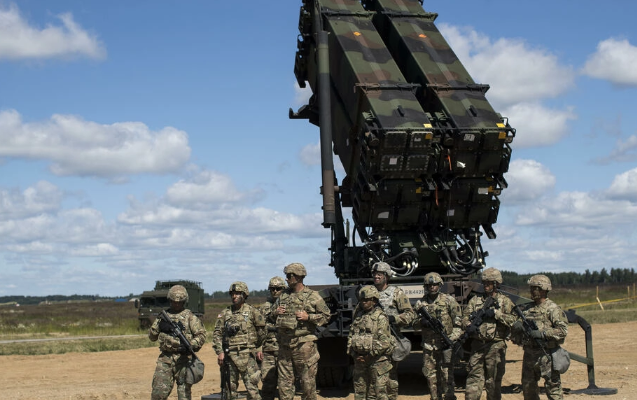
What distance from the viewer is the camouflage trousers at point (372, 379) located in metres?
7.58

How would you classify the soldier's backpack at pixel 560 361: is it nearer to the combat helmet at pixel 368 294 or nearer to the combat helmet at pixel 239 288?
the combat helmet at pixel 368 294

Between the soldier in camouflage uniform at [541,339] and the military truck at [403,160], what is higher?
the military truck at [403,160]

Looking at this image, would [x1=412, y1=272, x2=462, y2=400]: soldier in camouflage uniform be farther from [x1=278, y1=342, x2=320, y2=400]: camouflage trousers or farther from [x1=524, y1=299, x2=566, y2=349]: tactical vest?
[x1=278, y1=342, x2=320, y2=400]: camouflage trousers

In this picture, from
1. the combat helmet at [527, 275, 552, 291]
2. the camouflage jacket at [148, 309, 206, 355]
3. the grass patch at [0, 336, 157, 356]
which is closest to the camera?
the combat helmet at [527, 275, 552, 291]

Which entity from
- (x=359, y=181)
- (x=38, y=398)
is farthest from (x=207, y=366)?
(x=359, y=181)

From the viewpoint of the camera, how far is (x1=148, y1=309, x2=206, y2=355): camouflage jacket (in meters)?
7.97

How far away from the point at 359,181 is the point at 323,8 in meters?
3.07

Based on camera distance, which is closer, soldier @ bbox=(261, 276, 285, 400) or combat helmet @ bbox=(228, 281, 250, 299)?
combat helmet @ bbox=(228, 281, 250, 299)

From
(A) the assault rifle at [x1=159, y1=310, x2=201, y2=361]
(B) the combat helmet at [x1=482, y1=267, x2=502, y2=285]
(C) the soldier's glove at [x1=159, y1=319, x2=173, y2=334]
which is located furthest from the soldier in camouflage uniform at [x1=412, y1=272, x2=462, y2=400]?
(C) the soldier's glove at [x1=159, y1=319, x2=173, y2=334]

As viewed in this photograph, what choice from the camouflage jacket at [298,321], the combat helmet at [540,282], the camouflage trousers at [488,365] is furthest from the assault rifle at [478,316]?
the camouflage jacket at [298,321]

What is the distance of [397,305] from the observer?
8.41 m

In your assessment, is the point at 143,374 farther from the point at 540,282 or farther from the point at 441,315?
the point at 540,282

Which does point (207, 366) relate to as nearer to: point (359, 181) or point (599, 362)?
point (359, 181)

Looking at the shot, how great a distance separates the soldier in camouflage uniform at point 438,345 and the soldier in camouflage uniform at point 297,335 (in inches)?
51.6
